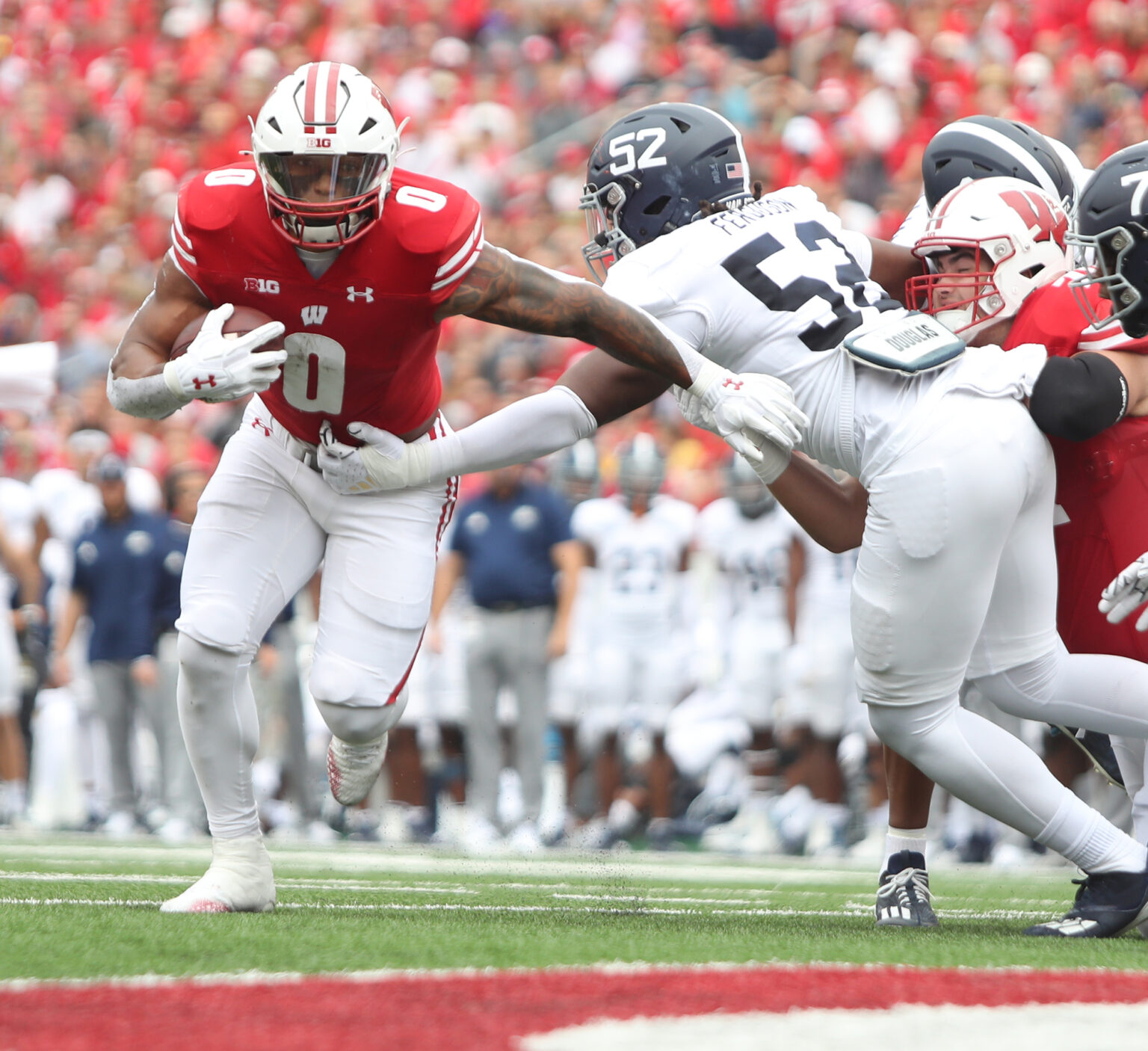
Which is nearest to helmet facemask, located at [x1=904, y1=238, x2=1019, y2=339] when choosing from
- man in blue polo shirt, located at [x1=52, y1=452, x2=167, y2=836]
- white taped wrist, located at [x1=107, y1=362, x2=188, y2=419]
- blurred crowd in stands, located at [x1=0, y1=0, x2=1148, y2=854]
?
white taped wrist, located at [x1=107, y1=362, x2=188, y2=419]

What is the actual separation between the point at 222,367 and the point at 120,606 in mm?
5132

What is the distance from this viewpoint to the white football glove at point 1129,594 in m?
3.47

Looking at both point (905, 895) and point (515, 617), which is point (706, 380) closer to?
point (905, 895)

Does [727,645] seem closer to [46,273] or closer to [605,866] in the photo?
[605,866]

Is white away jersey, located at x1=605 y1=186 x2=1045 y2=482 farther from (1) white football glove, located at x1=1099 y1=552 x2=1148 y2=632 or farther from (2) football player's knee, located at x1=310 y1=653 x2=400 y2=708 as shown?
(2) football player's knee, located at x1=310 y1=653 x2=400 y2=708

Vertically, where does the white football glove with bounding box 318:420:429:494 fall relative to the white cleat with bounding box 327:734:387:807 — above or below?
above

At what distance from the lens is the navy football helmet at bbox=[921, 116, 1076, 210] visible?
4141 millimetres

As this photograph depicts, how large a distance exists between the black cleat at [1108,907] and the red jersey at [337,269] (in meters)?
1.89

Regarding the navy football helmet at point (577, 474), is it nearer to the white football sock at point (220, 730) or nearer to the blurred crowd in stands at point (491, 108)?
the blurred crowd in stands at point (491, 108)

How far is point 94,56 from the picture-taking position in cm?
1527

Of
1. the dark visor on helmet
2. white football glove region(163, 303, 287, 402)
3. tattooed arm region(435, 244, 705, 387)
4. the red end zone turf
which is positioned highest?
the dark visor on helmet

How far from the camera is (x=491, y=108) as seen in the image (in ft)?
43.9

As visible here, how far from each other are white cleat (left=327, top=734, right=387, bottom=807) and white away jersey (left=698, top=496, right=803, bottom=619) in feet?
13.2

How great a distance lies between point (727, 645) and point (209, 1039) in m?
6.50
